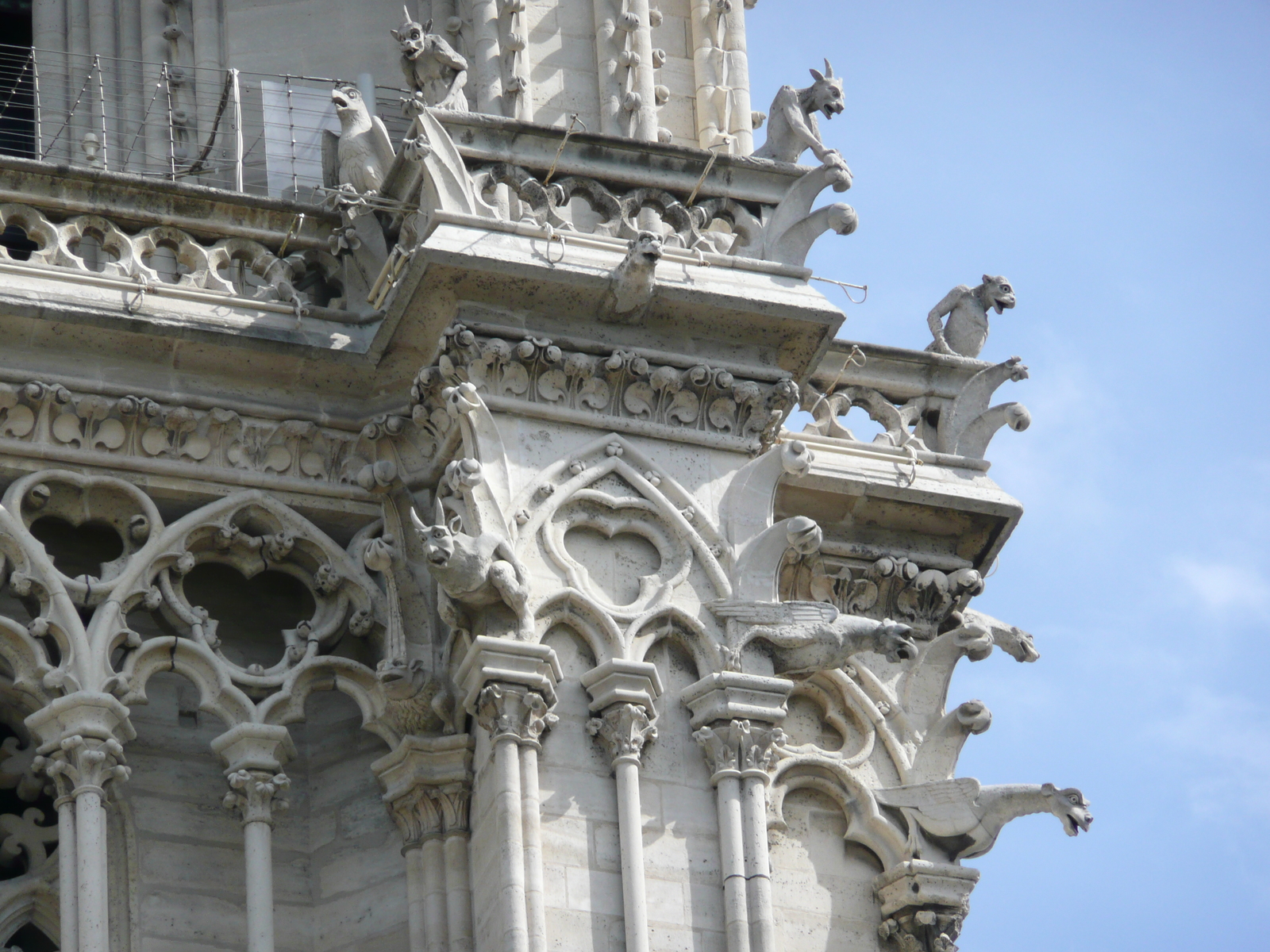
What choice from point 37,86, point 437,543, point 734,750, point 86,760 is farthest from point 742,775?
point 37,86

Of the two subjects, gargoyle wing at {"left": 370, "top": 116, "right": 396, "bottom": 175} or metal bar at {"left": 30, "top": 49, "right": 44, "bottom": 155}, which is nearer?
gargoyle wing at {"left": 370, "top": 116, "right": 396, "bottom": 175}

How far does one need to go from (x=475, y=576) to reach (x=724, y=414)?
186 centimetres

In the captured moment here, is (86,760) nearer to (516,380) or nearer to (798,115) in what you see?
(516,380)

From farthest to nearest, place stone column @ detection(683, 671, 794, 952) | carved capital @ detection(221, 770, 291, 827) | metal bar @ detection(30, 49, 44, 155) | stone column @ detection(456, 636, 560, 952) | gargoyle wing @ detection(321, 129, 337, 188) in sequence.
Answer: metal bar @ detection(30, 49, 44, 155), gargoyle wing @ detection(321, 129, 337, 188), carved capital @ detection(221, 770, 291, 827), stone column @ detection(683, 671, 794, 952), stone column @ detection(456, 636, 560, 952)

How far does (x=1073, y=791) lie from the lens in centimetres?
1816

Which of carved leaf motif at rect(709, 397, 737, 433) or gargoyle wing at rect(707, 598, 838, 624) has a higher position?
carved leaf motif at rect(709, 397, 737, 433)

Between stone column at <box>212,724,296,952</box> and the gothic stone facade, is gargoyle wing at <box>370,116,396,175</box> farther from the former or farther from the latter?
stone column at <box>212,724,296,952</box>

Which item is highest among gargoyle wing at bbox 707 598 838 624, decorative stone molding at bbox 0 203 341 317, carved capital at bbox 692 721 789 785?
decorative stone molding at bbox 0 203 341 317

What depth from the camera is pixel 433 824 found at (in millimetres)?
17688

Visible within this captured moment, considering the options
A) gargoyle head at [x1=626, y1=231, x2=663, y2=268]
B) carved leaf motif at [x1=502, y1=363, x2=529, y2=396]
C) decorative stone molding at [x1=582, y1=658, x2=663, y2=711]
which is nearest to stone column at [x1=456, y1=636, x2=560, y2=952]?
decorative stone molding at [x1=582, y1=658, x2=663, y2=711]

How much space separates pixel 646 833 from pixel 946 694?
265cm

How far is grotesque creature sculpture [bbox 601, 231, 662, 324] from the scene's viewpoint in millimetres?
18047

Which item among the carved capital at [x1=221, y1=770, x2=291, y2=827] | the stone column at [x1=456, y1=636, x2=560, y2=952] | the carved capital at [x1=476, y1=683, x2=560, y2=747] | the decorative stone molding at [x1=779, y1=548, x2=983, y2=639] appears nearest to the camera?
the stone column at [x1=456, y1=636, x2=560, y2=952]

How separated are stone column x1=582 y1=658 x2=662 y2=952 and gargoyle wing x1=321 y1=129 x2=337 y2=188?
351 cm
